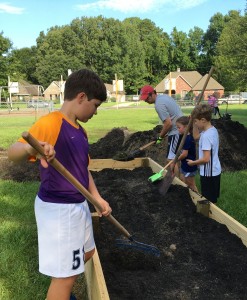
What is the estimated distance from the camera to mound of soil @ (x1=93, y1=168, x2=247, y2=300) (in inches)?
123

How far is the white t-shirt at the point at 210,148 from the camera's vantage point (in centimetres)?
470

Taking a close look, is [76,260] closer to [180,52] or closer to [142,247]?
[142,247]

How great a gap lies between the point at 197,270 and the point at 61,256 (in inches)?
65.4

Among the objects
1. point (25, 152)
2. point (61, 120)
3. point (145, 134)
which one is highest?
point (61, 120)

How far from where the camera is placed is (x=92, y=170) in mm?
7621

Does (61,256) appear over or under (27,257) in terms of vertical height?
over

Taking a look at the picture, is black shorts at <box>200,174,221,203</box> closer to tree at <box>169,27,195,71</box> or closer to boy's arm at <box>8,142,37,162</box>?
boy's arm at <box>8,142,37,162</box>

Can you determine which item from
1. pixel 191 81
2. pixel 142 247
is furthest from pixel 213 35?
pixel 142 247

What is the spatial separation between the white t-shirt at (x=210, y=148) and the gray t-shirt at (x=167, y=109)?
A: 1565 mm

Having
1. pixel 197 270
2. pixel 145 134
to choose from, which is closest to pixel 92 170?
pixel 145 134

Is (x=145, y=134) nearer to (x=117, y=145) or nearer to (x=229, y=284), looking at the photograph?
(x=117, y=145)

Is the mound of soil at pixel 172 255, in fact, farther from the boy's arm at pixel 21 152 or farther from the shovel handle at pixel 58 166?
the boy's arm at pixel 21 152

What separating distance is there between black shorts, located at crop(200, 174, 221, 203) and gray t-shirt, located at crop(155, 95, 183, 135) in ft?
5.44

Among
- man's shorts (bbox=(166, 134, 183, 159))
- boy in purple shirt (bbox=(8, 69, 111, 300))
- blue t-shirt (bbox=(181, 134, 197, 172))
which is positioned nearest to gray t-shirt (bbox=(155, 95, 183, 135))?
man's shorts (bbox=(166, 134, 183, 159))
